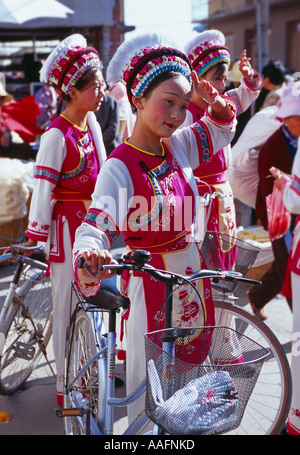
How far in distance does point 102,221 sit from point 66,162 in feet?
4.11

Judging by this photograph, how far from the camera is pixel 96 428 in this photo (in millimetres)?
2227

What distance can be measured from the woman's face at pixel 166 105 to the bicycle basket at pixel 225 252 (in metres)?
0.90

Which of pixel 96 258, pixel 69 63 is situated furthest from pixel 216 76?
pixel 96 258

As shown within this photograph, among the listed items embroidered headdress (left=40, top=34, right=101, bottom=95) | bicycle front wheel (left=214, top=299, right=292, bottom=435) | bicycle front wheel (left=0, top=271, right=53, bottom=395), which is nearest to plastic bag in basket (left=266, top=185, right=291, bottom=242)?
bicycle front wheel (left=214, top=299, right=292, bottom=435)

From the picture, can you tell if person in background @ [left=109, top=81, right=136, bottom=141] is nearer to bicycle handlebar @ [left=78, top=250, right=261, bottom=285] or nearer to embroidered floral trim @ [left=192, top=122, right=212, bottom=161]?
embroidered floral trim @ [left=192, top=122, right=212, bottom=161]

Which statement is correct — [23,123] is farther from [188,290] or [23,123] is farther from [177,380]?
[177,380]

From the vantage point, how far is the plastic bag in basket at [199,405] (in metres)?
1.63

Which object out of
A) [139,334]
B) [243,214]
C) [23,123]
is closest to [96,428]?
[139,334]

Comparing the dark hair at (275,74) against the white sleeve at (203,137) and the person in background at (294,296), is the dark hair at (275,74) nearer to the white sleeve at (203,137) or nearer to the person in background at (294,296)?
the person in background at (294,296)

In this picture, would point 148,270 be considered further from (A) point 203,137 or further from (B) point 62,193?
(B) point 62,193

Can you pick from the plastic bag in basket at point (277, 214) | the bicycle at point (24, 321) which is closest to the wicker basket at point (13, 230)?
the bicycle at point (24, 321)

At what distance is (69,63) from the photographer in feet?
10.5

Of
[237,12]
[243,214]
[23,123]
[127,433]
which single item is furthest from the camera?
[237,12]
